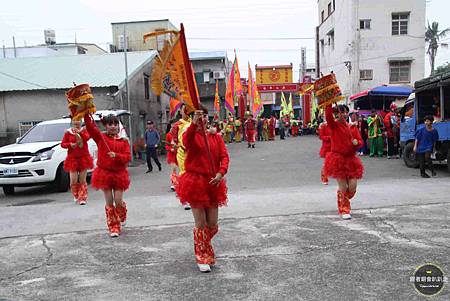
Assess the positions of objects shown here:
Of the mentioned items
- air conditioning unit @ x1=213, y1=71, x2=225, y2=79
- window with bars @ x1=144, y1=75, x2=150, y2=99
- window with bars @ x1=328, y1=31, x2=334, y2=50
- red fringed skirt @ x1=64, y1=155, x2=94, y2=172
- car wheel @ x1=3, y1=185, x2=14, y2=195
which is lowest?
car wheel @ x1=3, y1=185, x2=14, y2=195

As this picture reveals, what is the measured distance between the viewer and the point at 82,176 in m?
8.71

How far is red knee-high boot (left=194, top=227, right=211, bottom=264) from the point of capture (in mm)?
4450

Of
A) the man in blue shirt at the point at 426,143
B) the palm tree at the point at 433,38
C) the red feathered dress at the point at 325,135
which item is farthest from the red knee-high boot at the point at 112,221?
the palm tree at the point at 433,38

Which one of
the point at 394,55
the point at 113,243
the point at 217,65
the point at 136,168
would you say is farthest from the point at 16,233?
the point at 217,65

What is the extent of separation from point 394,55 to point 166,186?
2355cm

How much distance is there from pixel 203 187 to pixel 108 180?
A: 7.00 feet

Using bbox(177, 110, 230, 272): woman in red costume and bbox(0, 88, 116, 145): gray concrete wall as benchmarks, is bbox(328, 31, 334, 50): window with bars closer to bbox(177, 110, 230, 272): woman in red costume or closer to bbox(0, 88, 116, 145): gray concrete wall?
bbox(0, 88, 116, 145): gray concrete wall

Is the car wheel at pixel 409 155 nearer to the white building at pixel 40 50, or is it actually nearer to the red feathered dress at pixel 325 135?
the red feathered dress at pixel 325 135

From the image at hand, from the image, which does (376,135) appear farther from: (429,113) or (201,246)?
(201,246)

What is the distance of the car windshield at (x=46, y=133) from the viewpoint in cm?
1115

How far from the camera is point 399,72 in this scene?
29000 mm

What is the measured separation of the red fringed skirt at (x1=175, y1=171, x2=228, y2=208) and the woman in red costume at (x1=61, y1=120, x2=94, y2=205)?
482 centimetres

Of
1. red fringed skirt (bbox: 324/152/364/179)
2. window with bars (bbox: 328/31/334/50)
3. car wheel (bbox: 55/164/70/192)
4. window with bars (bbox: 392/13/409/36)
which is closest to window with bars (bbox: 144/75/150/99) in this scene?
car wheel (bbox: 55/164/70/192)

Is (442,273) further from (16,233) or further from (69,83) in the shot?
(69,83)
